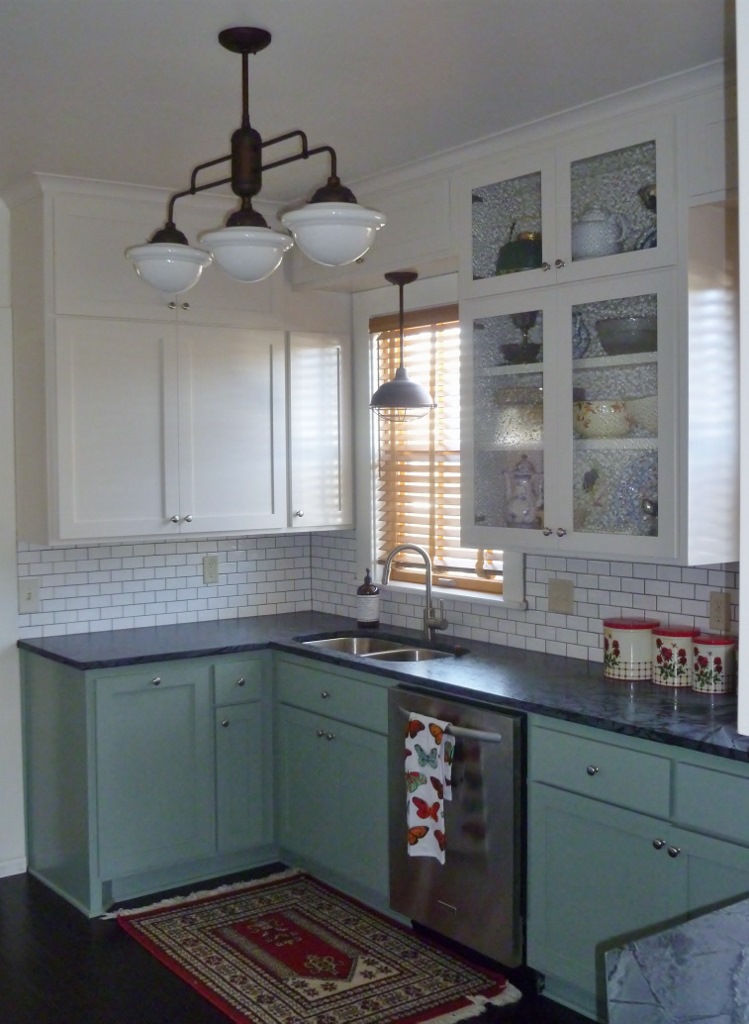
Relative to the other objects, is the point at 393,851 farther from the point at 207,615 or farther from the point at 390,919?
the point at 207,615

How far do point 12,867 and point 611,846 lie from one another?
2.44 m

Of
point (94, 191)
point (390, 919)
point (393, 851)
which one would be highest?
point (94, 191)

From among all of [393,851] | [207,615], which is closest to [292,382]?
[207,615]

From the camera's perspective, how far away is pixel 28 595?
4.09 m

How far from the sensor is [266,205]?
4.25 metres

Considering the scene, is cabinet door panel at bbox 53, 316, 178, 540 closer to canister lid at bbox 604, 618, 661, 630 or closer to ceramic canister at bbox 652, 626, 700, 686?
canister lid at bbox 604, 618, 661, 630

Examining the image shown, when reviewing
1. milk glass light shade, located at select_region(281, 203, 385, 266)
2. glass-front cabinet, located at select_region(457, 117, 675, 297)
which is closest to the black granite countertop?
glass-front cabinet, located at select_region(457, 117, 675, 297)

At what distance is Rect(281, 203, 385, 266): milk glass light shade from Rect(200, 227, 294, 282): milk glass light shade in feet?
0.31

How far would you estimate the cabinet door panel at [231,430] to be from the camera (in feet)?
13.5

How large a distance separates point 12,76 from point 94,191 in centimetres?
105

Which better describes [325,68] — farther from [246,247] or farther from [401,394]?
[401,394]

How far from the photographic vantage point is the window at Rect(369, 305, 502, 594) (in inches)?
162

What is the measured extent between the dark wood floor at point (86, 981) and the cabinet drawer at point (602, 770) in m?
0.68

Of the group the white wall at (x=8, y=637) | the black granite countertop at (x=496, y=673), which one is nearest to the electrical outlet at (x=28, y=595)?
the white wall at (x=8, y=637)
